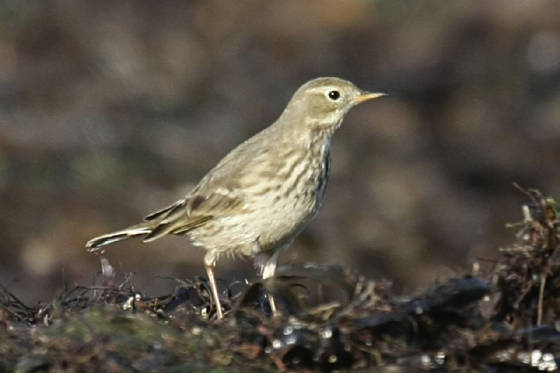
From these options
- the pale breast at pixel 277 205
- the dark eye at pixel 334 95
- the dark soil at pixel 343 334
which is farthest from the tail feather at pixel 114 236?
the dark soil at pixel 343 334

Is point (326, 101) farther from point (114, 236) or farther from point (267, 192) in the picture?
point (114, 236)

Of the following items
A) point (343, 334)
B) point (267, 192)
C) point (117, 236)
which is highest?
point (117, 236)

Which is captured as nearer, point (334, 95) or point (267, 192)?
point (267, 192)

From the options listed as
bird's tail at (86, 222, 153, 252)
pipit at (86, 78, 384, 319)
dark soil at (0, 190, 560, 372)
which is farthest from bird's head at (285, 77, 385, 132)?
dark soil at (0, 190, 560, 372)

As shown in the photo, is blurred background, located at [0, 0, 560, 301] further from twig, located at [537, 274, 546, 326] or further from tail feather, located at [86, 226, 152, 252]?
twig, located at [537, 274, 546, 326]

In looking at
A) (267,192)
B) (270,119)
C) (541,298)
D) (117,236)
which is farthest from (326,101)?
(270,119)

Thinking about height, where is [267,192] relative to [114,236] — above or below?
below

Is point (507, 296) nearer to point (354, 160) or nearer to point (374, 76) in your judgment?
point (354, 160)
